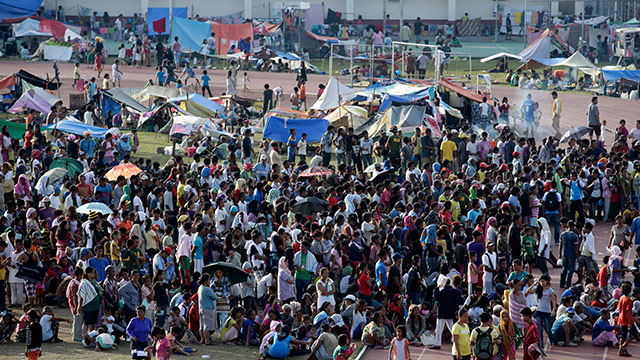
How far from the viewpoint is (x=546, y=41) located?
42.9 metres

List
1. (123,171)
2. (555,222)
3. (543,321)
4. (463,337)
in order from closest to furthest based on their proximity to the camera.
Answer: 1. (463,337)
2. (543,321)
3. (555,222)
4. (123,171)

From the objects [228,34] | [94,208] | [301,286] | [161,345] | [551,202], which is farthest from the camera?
[228,34]

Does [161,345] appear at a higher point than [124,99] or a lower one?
lower

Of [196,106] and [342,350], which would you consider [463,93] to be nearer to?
[196,106]

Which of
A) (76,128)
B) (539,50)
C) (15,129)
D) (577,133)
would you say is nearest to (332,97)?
(577,133)

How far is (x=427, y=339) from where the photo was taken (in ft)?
46.7

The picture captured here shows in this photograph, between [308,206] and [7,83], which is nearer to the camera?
[308,206]

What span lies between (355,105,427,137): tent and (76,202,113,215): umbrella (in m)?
9.79

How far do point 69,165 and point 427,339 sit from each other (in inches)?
385

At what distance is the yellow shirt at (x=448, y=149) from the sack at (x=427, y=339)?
9.05m

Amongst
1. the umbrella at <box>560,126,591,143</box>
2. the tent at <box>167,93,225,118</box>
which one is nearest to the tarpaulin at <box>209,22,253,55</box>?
the tent at <box>167,93,225,118</box>

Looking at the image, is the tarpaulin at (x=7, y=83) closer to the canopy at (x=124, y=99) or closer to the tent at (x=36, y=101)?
the tent at (x=36, y=101)

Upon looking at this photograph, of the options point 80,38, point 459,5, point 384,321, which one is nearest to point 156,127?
point 384,321

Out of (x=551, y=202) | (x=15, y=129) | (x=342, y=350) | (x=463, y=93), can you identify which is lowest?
(x=342, y=350)
